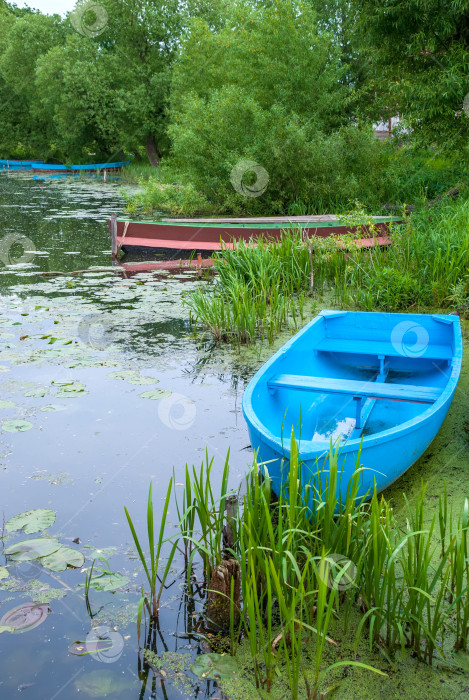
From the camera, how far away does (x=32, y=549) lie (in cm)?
255

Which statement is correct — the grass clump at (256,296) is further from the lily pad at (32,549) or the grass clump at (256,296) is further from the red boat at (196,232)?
the lily pad at (32,549)

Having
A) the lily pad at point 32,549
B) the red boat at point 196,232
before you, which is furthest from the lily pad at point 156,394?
the red boat at point 196,232

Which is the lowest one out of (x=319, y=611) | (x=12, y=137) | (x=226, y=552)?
(x=226, y=552)

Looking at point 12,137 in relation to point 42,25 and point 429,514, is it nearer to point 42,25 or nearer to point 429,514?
point 42,25

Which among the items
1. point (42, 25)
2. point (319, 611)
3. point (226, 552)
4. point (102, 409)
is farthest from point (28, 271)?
point (42, 25)

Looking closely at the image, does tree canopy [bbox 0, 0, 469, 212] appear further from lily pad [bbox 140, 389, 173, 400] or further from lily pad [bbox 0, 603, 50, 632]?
lily pad [bbox 0, 603, 50, 632]

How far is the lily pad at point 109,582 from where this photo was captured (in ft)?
7.73

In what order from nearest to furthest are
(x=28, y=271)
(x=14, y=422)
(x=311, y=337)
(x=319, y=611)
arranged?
1. (x=319, y=611)
2. (x=14, y=422)
3. (x=311, y=337)
4. (x=28, y=271)

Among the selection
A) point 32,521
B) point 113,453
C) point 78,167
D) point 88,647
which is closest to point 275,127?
point 113,453

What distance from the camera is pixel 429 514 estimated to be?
9.34 ft

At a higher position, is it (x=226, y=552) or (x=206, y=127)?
(x=206, y=127)

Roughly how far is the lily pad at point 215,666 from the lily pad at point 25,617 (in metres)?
0.59

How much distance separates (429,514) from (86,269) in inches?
269

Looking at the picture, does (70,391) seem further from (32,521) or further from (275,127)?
(275,127)
